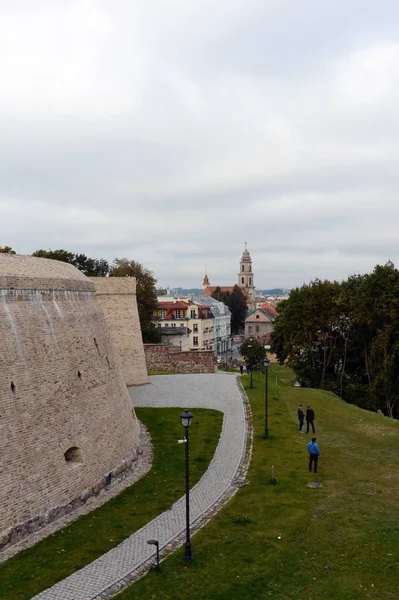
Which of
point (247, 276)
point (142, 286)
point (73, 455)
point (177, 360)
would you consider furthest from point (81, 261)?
point (247, 276)

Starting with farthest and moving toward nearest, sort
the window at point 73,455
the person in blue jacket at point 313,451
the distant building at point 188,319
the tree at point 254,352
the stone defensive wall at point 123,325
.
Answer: the distant building at point 188,319
the tree at point 254,352
the stone defensive wall at point 123,325
the person in blue jacket at point 313,451
the window at point 73,455

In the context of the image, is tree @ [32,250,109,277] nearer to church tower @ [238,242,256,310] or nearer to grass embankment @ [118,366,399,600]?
grass embankment @ [118,366,399,600]

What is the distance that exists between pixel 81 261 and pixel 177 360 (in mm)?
23311

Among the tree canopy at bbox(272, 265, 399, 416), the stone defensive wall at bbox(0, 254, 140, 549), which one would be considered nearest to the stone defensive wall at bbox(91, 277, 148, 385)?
the tree canopy at bbox(272, 265, 399, 416)

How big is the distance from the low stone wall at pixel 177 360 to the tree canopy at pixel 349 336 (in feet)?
24.5

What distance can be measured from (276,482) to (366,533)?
4460mm

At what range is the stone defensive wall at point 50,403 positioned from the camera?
13.7 meters

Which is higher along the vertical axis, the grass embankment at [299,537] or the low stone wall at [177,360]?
the low stone wall at [177,360]

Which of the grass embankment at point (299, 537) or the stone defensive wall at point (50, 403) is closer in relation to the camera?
the grass embankment at point (299, 537)

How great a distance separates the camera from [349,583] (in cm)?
1114

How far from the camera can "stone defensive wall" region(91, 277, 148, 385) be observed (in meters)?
36.9

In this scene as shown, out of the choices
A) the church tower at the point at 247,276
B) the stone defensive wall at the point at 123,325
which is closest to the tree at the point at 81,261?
the stone defensive wall at the point at 123,325

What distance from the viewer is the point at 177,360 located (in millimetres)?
44188

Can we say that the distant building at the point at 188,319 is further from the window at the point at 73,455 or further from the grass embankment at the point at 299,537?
the window at the point at 73,455
